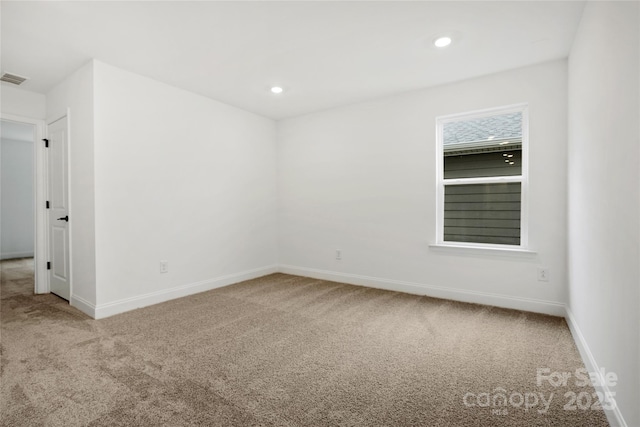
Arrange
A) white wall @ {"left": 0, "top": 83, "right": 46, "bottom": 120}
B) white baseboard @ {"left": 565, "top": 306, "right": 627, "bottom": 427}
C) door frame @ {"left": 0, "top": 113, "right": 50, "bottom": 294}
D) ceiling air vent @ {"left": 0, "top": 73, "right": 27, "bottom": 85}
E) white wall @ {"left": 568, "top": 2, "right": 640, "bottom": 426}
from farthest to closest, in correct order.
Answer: door frame @ {"left": 0, "top": 113, "right": 50, "bottom": 294} → white wall @ {"left": 0, "top": 83, "right": 46, "bottom": 120} → ceiling air vent @ {"left": 0, "top": 73, "right": 27, "bottom": 85} → white baseboard @ {"left": 565, "top": 306, "right": 627, "bottom": 427} → white wall @ {"left": 568, "top": 2, "right": 640, "bottom": 426}

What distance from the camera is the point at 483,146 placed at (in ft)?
11.7

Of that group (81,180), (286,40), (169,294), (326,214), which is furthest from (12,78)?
(326,214)

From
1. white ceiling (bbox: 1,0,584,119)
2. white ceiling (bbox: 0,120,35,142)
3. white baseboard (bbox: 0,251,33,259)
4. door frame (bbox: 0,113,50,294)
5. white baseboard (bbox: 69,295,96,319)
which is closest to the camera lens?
white ceiling (bbox: 1,0,584,119)

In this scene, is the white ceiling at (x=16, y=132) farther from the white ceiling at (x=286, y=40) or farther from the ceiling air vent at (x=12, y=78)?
the white ceiling at (x=286, y=40)

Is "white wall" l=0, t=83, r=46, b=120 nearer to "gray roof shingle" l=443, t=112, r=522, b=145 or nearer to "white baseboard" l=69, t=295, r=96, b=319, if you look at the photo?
"white baseboard" l=69, t=295, r=96, b=319

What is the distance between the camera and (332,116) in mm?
4520

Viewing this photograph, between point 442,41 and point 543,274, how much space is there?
239 cm

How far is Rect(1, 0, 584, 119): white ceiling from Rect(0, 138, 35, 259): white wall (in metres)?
4.71

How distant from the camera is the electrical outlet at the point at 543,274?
309 cm

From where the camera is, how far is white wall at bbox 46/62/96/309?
3080mm

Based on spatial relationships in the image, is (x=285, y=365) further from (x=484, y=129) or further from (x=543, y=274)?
(x=484, y=129)

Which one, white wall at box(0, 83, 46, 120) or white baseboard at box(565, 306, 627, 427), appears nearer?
white baseboard at box(565, 306, 627, 427)

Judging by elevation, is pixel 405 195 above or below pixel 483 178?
below

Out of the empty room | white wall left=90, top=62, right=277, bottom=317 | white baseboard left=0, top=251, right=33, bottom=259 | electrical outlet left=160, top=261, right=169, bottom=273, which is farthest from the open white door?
white baseboard left=0, top=251, right=33, bottom=259
